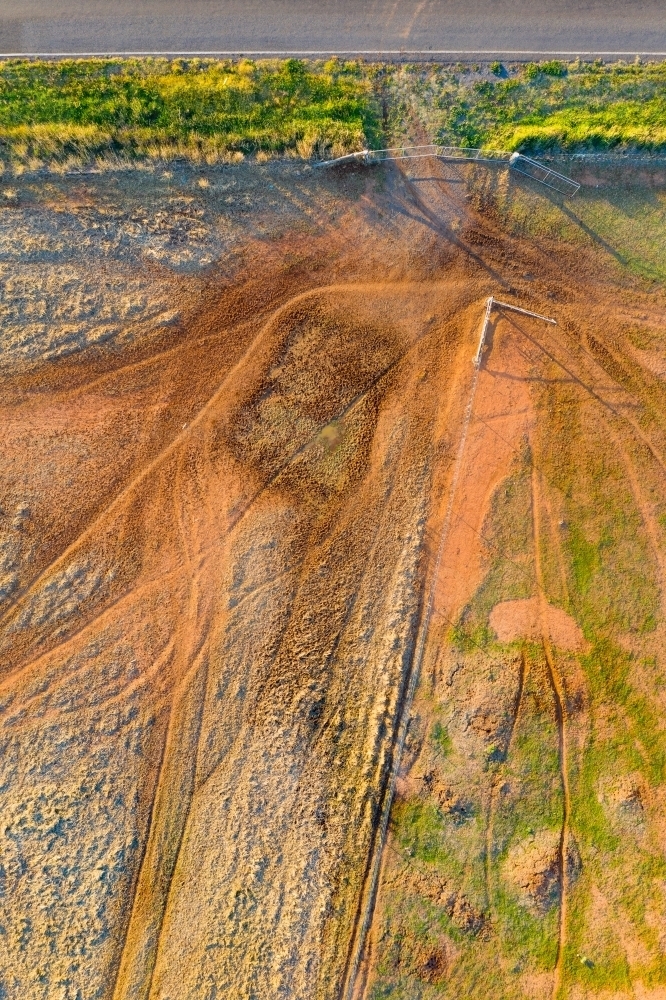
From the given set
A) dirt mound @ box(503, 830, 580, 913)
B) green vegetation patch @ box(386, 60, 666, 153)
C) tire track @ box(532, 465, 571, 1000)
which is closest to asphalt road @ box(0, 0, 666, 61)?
green vegetation patch @ box(386, 60, 666, 153)

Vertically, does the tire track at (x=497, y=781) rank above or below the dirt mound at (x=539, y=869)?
above

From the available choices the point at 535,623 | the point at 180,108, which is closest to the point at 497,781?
the point at 535,623

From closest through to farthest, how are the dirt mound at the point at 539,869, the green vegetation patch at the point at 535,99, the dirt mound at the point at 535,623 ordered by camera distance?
the dirt mound at the point at 539,869 < the dirt mound at the point at 535,623 < the green vegetation patch at the point at 535,99

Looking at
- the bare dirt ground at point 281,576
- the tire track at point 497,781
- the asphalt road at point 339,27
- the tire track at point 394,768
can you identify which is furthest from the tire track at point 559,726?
the asphalt road at point 339,27

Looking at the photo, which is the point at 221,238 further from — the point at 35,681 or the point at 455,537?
the point at 35,681

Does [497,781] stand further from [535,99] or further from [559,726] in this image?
[535,99]

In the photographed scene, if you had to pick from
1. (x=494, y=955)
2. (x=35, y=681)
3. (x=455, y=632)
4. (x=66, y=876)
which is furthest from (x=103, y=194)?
(x=494, y=955)

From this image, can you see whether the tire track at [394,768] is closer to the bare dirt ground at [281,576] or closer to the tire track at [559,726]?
the bare dirt ground at [281,576]
